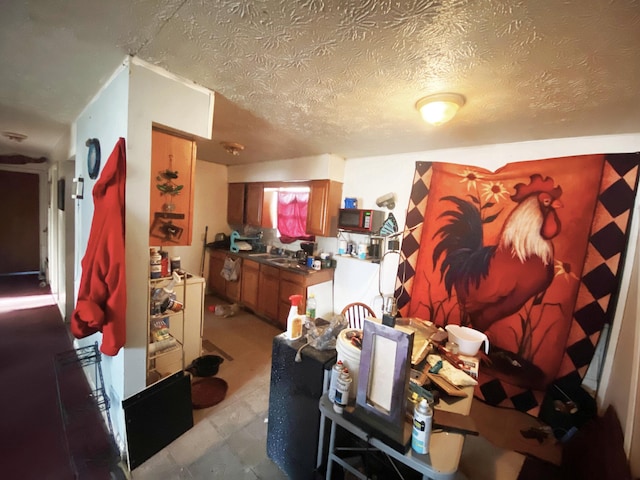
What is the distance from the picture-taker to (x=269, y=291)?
11.1 ft

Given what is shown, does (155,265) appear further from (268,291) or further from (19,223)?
(19,223)

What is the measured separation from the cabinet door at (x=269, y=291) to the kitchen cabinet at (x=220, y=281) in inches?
20.8

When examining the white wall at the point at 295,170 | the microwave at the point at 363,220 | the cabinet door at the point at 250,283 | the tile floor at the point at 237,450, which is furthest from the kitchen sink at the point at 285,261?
the tile floor at the point at 237,450

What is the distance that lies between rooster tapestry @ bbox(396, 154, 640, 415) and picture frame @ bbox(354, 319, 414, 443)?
1599 millimetres

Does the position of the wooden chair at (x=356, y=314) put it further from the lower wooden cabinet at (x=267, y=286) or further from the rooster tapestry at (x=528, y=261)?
the lower wooden cabinet at (x=267, y=286)

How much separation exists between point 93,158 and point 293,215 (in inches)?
88.5

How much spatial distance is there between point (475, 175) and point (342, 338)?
2.01 m

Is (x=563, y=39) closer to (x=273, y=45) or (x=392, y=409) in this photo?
(x=273, y=45)

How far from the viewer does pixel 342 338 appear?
3.81 feet

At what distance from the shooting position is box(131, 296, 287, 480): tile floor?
1443mm

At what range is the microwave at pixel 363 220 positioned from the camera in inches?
111

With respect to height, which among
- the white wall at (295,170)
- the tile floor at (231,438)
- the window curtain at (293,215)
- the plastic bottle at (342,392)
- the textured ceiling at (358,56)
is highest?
the textured ceiling at (358,56)

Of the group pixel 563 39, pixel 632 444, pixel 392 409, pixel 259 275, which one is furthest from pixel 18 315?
pixel 632 444

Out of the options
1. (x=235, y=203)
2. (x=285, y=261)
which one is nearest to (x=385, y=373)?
(x=285, y=261)
